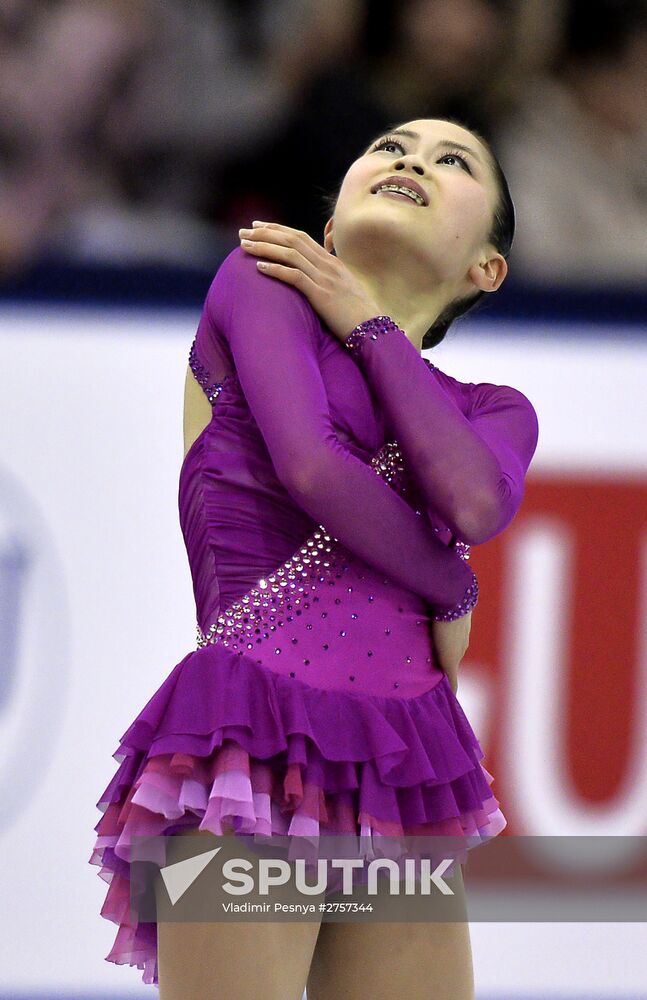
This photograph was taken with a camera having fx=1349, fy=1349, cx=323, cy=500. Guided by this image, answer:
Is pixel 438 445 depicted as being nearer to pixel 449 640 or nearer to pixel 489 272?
pixel 449 640

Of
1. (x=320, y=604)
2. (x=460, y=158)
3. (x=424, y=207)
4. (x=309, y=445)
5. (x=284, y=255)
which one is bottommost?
(x=320, y=604)

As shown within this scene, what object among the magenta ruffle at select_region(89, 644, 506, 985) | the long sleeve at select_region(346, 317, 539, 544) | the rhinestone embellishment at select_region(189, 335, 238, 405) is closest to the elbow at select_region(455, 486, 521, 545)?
the long sleeve at select_region(346, 317, 539, 544)

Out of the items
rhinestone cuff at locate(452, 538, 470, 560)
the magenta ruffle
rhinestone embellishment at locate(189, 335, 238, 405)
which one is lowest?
the magenta ruffle

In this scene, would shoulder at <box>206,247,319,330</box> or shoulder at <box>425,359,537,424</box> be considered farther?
shoulder at <box>425,359,537,424</box>

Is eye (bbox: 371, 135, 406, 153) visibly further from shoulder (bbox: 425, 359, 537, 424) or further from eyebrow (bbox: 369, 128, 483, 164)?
shoulder (bbox: 425, 359, 537, 424)

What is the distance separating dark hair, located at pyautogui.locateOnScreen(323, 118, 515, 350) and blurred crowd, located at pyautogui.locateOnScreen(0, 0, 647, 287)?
55.7 inches

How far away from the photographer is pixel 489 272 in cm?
197

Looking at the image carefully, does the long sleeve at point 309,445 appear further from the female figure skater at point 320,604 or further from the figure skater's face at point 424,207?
the figure skater's face at point 424,207

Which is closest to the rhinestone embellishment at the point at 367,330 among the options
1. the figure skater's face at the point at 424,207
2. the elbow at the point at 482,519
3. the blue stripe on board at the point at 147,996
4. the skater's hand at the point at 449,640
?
the figure skater's face at the point at 424,207

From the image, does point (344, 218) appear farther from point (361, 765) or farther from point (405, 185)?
point (361, 765)

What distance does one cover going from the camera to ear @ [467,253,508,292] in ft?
6.40

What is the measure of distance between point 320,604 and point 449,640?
20 centimetres

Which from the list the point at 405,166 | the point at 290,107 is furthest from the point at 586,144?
the point at 405,166

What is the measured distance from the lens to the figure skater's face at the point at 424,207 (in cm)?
179
